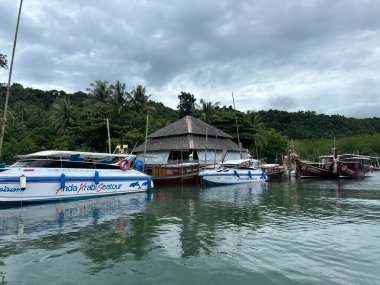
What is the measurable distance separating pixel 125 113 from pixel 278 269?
46.2 meters

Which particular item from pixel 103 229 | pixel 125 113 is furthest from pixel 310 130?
pixel 103 229

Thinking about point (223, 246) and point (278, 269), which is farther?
point (223, 246)

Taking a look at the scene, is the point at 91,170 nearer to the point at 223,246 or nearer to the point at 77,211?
the point at 77,211

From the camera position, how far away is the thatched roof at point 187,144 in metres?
37.2

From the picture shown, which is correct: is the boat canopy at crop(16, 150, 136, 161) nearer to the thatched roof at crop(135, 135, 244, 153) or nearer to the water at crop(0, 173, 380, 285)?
the water at crop(0, 173, 380, 285)

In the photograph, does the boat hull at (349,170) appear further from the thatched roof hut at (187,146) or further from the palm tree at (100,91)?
the palm tree at (100,91)

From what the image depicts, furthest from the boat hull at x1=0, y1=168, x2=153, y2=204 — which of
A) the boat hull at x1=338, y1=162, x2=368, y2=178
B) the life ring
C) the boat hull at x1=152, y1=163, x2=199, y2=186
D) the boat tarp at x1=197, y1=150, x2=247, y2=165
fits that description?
the boat hull at x1=338, y1=162, x2=368, y2=178

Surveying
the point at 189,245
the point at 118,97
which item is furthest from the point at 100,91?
the point at 189,245

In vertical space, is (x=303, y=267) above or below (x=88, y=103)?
below

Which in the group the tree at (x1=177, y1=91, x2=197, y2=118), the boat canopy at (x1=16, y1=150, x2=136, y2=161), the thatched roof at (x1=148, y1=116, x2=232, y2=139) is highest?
the tree at (x1=177, y1=91, x2=197, y2=118)

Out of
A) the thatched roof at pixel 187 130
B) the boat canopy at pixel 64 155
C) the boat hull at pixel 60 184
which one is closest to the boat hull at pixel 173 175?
the boat hull at pixel 60 184

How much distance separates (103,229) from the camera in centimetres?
1170

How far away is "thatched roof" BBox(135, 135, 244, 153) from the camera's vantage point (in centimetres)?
3722

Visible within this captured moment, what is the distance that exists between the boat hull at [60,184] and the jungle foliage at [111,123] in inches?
805
